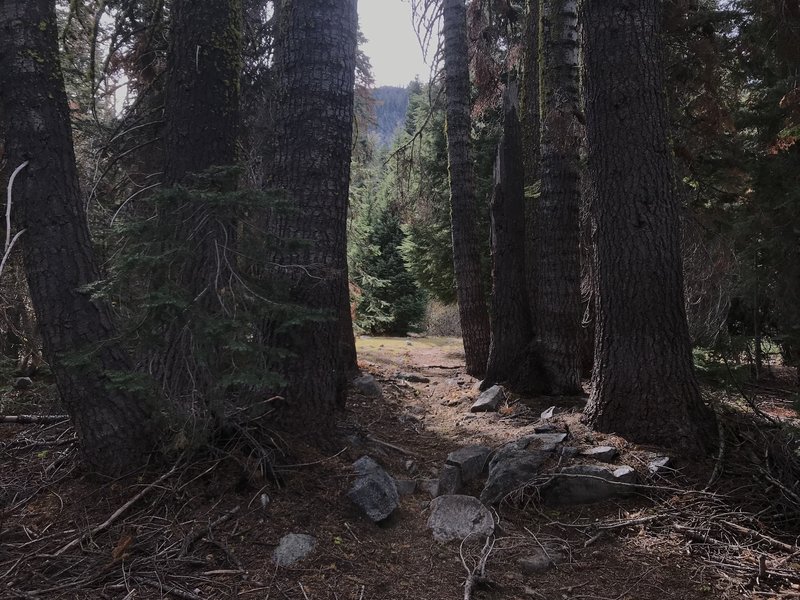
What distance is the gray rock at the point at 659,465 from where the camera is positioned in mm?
3645

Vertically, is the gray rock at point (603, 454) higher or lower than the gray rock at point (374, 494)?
higher

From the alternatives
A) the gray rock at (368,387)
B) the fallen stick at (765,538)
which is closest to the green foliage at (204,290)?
the fallen stick at (765,538)

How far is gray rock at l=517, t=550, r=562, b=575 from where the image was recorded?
298 cm

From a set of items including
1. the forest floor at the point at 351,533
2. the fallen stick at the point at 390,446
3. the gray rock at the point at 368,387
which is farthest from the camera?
the gray rock at the point at 368,387

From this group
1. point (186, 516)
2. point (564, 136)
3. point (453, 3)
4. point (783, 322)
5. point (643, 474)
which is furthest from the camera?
point (783, 322)

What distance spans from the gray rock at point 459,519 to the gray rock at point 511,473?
23 cm

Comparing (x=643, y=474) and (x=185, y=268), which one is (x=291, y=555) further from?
(x=643, y=474)

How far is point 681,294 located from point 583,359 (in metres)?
3.80

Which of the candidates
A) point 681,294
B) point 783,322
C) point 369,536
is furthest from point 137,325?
point 783,322

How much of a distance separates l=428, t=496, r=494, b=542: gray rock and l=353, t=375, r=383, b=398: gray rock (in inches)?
129

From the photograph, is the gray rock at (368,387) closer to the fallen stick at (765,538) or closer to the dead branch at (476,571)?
the dead branch at (476,571)

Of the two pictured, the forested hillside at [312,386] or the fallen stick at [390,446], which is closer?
the forested hillside at [312,386]

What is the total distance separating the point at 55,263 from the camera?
10.7 feet

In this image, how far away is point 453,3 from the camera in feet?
27.9
